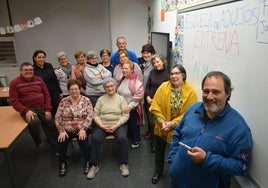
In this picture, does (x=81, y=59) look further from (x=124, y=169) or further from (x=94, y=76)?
(x=124, y=169)

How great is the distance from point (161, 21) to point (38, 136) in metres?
2.76

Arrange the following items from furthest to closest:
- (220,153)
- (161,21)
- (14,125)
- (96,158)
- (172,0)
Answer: (161,21), (172,0), (96,158), (14,125), (220,153)

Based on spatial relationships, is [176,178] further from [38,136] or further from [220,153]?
[38,136]

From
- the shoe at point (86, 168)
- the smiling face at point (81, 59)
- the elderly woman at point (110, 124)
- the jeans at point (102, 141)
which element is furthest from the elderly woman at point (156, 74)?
the smiling face at point (81, 59)

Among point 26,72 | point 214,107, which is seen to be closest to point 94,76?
point 26,72

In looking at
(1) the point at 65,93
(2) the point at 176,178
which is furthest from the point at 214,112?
(1) the point at 65,93

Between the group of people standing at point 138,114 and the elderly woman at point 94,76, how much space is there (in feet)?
0.04

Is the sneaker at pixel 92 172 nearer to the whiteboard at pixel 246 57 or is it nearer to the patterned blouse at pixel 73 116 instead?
the patterned blouse at pixel 73 116

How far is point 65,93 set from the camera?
345 cm

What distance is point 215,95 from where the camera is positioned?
4.18 ft

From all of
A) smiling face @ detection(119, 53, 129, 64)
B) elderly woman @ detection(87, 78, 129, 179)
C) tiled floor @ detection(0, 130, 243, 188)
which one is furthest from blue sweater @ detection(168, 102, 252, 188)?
smiling face @ detection(119, 53, 129, 64)

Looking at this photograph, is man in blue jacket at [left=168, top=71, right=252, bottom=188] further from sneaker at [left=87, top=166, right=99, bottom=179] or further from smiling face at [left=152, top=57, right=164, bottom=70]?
sneaker at [left=87, top=166, right=99, bottom=179]

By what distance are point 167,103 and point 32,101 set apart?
5.70ft

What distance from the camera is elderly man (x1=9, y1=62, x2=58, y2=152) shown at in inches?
103
